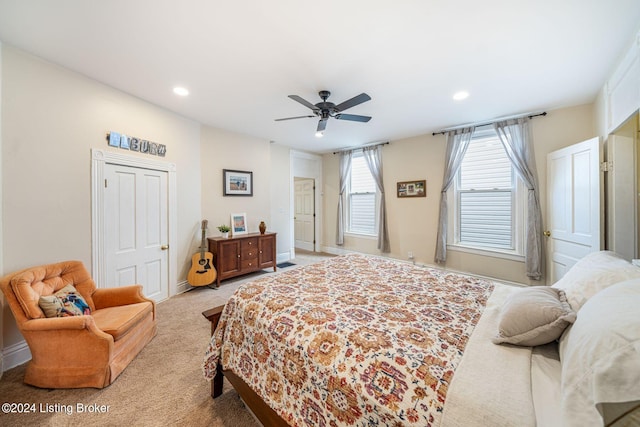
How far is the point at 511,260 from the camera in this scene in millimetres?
3619

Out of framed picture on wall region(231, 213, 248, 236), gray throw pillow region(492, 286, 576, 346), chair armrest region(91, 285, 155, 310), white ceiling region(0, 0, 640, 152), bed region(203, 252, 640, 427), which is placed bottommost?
chair armrest region(91, 285, 155, 310)

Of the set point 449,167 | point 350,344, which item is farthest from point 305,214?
point 350,344

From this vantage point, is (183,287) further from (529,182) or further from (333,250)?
(529,182)

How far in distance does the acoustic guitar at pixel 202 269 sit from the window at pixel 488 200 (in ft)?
13.7

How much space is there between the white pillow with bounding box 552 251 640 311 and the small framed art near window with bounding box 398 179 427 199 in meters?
3.07

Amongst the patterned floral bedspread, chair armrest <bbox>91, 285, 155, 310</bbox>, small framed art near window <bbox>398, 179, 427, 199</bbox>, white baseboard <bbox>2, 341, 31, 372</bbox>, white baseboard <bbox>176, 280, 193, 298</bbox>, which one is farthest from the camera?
small framed art near window <bbox>398, 179, 427, 199</bbox>

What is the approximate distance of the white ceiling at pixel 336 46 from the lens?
163 centimetres

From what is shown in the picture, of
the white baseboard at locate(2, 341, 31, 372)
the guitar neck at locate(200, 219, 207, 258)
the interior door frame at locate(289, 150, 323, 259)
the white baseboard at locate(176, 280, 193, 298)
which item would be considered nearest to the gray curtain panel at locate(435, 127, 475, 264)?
the interior door frame at locate(289, 150, 323, 259)

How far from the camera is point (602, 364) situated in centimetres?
68

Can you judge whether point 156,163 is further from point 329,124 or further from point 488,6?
point 488,6

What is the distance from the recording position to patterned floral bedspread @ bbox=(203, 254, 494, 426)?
0.93m

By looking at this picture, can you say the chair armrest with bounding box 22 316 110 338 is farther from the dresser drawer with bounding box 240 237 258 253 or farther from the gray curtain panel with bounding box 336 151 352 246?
the gray curtain panel with bounding box 336 151 352 246

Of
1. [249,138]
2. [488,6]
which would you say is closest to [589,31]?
[488,6]

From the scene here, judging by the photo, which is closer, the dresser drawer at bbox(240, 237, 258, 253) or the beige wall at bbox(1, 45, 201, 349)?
the beige wall at bbox(1, 45, 201, 349)
